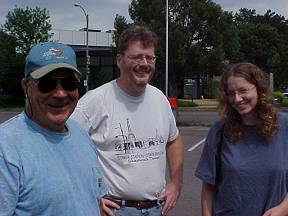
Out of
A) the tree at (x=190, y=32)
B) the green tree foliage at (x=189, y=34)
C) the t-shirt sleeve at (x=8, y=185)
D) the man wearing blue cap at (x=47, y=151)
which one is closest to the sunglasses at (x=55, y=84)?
the man wearing blue cap at (x=47, y=151)

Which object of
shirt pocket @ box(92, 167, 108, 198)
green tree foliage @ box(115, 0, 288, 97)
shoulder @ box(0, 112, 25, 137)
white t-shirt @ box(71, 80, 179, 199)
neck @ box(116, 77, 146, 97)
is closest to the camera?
shoulder @ box(0, 112, 25, 137)

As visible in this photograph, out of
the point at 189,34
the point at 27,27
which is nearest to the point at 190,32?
the point at 189,34

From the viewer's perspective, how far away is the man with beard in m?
3.67

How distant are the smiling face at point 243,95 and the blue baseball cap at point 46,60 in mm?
1254

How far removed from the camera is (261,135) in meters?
3.33

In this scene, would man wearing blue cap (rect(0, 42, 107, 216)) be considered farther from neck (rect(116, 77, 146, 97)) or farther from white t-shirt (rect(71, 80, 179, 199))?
neck (rect(116, 77, 146, 97))

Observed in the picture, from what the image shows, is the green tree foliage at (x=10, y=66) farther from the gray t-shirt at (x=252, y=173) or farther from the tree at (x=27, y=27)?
the gray t-shirt at (x=252, y=173)

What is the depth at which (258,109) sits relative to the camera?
3371 mm

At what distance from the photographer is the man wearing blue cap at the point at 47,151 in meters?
2.20

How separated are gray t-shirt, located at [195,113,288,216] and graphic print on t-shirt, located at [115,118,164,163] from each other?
510 mm

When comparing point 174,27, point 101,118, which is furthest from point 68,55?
point 174,27

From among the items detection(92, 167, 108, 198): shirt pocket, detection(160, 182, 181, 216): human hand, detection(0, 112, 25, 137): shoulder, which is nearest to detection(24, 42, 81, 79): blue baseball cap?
detection(0, 112, 25, 137): shoulder

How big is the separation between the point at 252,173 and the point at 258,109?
40cm

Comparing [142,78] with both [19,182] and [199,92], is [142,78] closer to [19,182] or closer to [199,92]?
[19,182]
